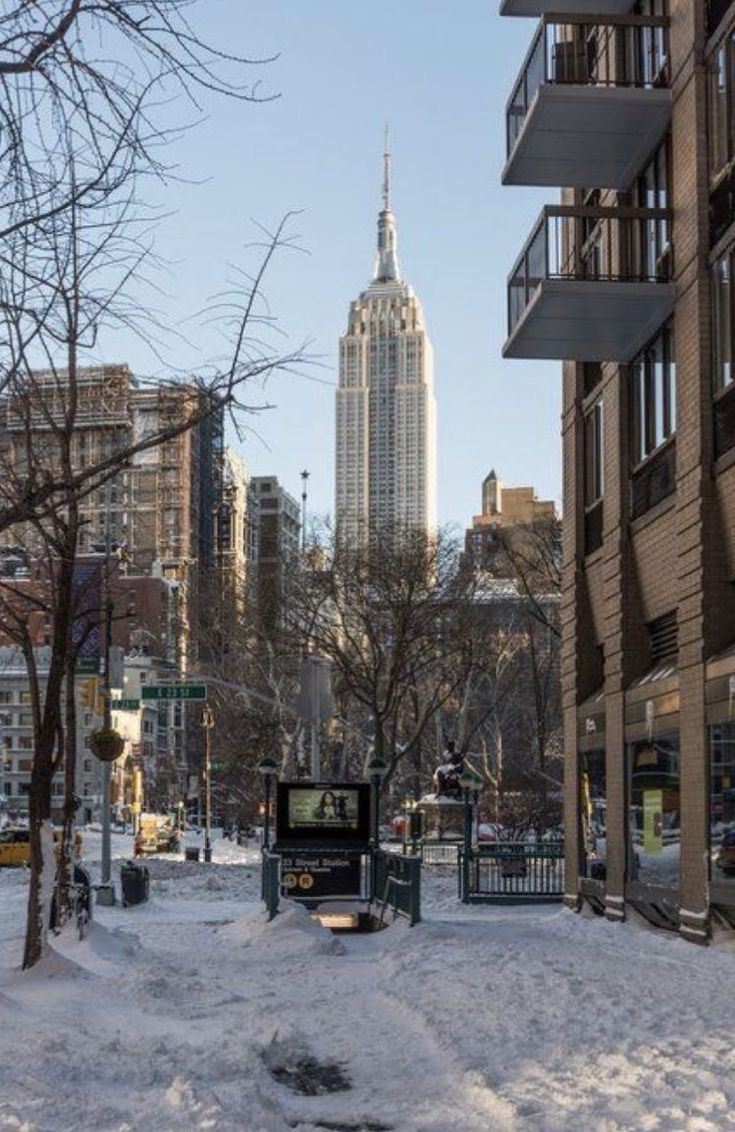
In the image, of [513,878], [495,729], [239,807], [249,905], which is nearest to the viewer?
[513,878]

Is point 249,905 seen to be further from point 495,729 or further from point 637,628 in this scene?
point 495,729

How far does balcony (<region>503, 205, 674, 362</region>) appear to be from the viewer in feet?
70.3

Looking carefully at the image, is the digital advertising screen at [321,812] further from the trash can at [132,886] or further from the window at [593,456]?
the trash can at [132,886]

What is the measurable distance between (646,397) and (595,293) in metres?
2.32

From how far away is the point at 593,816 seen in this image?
25984 millimetres

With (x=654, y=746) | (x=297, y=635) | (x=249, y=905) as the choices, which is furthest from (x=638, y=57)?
(x=297, y=635)

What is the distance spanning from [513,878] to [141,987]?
18.2 metres

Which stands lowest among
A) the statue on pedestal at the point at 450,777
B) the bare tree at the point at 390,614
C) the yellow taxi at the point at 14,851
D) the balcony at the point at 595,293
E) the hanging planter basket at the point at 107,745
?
the yellow taxi at the point at 14,851

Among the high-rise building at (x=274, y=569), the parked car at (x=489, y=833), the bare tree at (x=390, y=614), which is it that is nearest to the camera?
the bare tree at (x=390, y=614)

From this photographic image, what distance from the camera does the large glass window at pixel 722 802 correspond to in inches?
716

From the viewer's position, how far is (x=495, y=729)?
63625 millimetres

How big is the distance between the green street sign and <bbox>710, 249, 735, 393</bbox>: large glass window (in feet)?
62.0

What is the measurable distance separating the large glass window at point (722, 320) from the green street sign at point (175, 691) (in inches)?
744

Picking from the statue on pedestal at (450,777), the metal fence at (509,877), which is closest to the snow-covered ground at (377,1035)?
the metal fence at (509,877)
